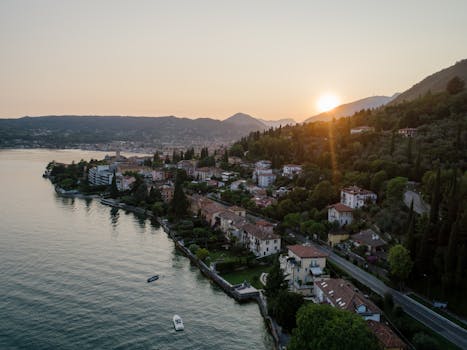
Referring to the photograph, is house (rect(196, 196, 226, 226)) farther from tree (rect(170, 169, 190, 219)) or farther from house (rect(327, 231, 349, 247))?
house (rect(327, 231, 349, 247))

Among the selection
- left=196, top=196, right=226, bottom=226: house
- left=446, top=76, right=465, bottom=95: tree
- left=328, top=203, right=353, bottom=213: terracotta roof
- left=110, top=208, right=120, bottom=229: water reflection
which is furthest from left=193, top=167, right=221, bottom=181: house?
left=446, top=76, right=465, bottom=95: tree

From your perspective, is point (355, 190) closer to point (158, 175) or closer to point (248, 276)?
point (248, 276)

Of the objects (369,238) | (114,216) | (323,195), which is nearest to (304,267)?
(369,238)

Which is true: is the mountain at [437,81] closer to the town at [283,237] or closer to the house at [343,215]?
the town at [283,237]

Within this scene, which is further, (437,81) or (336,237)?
(437,81)

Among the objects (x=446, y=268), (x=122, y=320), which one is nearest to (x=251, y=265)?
(x=122, y=320)

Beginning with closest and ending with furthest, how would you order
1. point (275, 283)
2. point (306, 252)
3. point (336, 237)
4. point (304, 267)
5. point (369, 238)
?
1. point (275, 283)
2. point (304, 267)
3. point (306, 252)
4. point (369, 238)
5. point (336, 237)

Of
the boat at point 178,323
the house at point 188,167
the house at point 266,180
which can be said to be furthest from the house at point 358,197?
the house at point 188,167

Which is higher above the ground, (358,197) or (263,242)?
(358,197)
